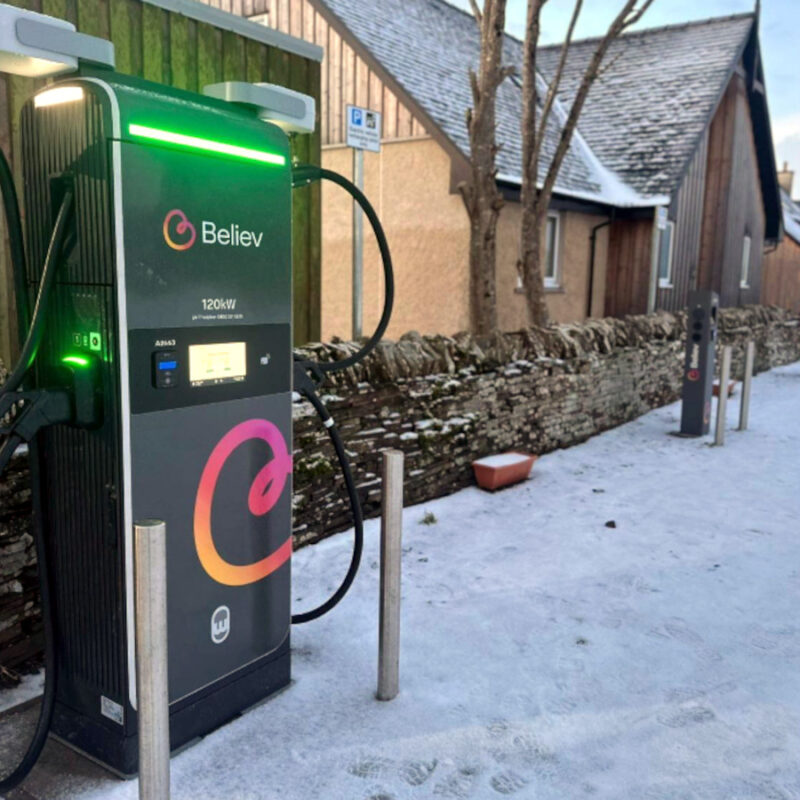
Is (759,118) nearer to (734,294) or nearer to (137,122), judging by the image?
(734,294)

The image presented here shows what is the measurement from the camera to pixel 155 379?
2.67 meters

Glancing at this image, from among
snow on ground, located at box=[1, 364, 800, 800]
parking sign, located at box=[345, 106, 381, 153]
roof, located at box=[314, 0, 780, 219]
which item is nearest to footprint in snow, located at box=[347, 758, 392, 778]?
snow on ground, located at box=[1, 364, 800, 800]

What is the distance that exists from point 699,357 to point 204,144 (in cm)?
→ 742

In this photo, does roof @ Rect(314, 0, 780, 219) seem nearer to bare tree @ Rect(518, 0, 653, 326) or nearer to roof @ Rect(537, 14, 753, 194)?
roof @ Rect(537, 14, 753, 194)

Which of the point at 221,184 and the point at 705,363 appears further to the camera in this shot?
the point at 705,363

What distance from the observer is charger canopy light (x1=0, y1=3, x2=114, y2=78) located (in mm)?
2402

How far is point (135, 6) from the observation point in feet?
15.1

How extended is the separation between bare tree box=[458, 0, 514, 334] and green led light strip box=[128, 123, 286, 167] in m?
5.13

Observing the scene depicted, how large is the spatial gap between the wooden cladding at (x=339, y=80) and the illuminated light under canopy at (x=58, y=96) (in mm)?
9148

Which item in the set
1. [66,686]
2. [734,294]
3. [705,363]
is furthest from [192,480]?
[734,294]

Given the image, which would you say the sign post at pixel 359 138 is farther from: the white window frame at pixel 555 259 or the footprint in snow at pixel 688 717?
the white window frame at pixel 555 259

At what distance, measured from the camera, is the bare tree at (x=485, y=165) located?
776 centimetres

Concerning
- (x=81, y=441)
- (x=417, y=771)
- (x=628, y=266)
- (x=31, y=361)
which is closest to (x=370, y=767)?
(x=417, y=771)

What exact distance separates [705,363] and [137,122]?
7700 mm
